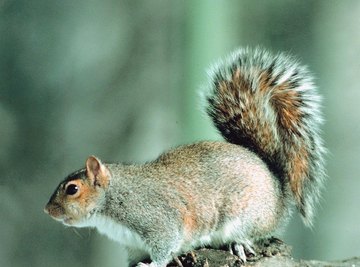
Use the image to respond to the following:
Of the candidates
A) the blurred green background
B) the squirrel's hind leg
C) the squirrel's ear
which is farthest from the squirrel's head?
the blurred green background

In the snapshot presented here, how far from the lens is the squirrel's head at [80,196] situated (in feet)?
6.46

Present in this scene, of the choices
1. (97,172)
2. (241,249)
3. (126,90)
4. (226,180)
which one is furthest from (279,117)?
(126,90)

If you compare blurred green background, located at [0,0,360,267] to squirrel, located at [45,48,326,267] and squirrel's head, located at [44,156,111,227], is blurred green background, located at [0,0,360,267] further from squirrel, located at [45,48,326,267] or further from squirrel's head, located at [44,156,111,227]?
squirrel's head, located at [44,156,111,227]

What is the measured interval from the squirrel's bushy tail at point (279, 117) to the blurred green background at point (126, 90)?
1.63ft

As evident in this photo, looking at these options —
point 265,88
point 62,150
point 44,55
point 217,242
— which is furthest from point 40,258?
point 265,88

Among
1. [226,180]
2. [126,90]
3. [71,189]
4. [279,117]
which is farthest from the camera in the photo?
[126,90]

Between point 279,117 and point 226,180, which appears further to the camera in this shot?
point 279,117

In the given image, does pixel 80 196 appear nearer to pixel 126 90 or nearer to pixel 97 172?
pixel 97 172

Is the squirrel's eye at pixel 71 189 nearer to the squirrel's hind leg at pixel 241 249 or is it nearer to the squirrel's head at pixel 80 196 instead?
the squirrel's head at pixel 80 196

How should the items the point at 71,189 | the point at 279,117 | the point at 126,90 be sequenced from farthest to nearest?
1. the point at 126,90
2. the point at 279,117
3. the point at 71,189

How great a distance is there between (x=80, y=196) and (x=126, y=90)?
92 centimetres

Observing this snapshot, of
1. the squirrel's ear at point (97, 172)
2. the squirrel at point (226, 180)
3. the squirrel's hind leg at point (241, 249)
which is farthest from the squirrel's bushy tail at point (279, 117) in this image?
the squirrel's ear at point (97, 172)

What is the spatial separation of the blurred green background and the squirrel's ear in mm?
760

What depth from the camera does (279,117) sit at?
89.6 inches
